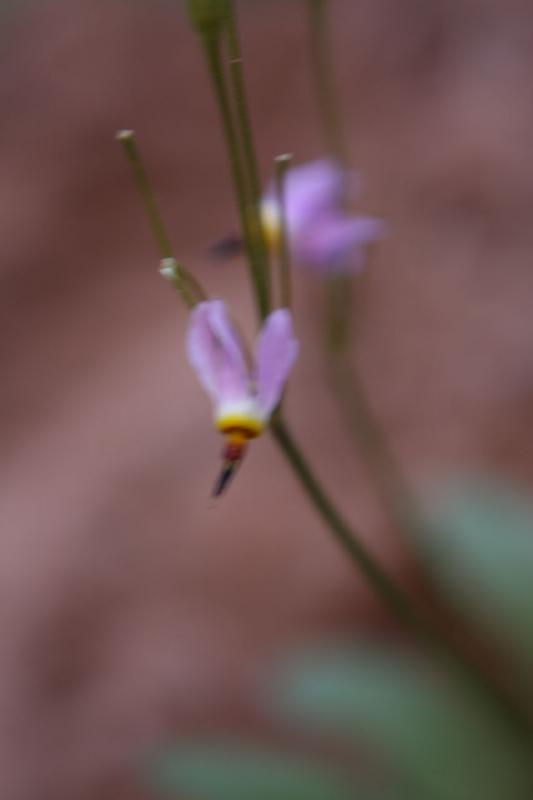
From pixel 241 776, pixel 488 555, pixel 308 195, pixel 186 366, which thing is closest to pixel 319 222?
pixel 308 195

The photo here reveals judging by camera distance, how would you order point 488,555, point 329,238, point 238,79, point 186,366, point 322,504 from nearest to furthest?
1. point 238,79
2. point 322,504
3. point 329,238
4. point 488,555
5. point 186,366

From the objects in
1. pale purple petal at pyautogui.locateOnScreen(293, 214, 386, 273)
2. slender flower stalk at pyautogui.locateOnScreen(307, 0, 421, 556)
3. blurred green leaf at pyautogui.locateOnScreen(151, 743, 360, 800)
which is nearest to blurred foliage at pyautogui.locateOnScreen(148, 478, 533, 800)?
blurred green leaf at pyautogui.locateOnScreen(151, 743, 360, 800)

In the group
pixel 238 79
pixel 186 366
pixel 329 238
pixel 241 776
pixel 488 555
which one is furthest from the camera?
pixel 186 366

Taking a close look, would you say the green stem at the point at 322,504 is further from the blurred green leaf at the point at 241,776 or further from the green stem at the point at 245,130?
the blurred green leaf at the point at 241,776

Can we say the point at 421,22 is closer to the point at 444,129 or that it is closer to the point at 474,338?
the point at 444,129

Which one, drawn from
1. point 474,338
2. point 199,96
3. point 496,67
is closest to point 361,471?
point 474,338

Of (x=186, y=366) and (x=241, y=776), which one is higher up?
(x=241, y=776)

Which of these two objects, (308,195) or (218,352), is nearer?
(218,352)

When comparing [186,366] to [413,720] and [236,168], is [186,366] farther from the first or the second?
[236,168]
